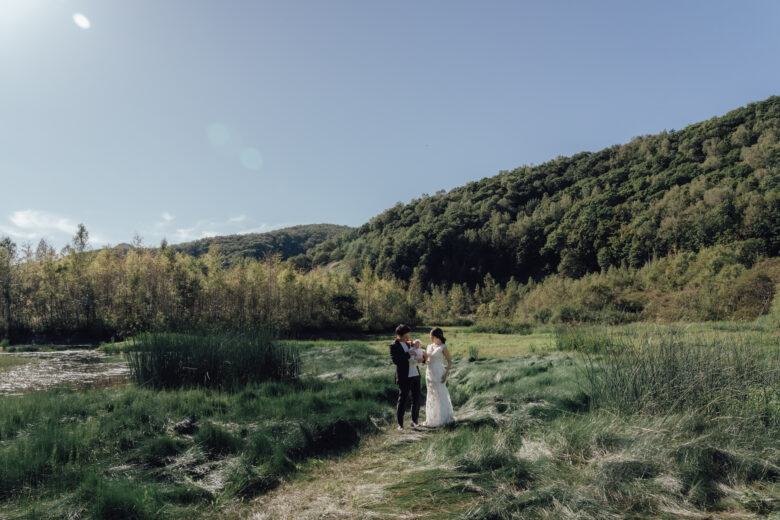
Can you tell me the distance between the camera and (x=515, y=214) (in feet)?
315

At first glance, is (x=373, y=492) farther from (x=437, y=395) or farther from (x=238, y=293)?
(x=238, y=293)

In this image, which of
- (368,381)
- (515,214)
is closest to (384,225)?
(515,214)

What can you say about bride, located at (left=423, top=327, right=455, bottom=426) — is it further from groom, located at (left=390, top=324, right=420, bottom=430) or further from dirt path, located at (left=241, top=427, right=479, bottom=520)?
dirt path, located at (left=241, top=427, right=479, bottom=520)

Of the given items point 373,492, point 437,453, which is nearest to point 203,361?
point 437,453

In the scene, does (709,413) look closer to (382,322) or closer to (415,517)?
(415,517)

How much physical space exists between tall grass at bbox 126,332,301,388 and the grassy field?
2492 millimetres

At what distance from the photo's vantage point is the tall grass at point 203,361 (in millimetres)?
11984

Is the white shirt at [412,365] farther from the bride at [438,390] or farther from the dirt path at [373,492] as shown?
the dirt path at [373,492]

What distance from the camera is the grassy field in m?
4.52

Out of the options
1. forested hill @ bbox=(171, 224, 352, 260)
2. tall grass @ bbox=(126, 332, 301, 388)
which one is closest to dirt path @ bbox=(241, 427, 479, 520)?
tall grass @ bbox=(126, 332, 301, 388)

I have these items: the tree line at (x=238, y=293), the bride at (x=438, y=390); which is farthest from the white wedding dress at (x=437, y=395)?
the tree line at (x=238, y=293)

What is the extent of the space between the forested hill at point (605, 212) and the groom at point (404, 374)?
141 feet

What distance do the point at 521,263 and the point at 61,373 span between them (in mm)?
76702

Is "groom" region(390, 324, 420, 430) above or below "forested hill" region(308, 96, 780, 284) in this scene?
below
